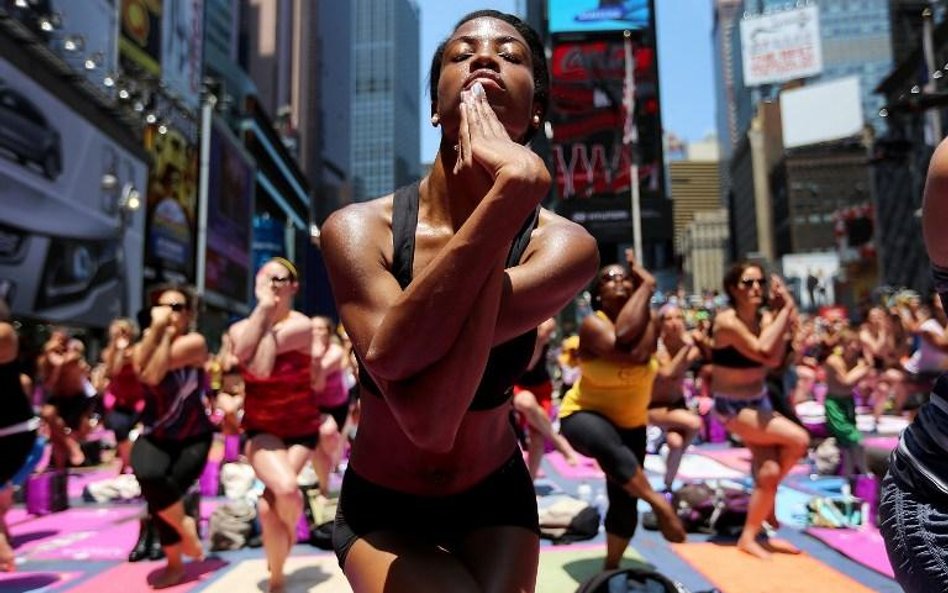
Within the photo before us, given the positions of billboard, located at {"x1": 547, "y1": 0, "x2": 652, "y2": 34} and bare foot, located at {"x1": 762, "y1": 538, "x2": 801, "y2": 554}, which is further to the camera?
billboard, located at {"x1": 547, "y1": 0, "x2": 652, "y2": 34}

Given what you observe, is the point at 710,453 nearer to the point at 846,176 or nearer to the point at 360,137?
the point at 846,176

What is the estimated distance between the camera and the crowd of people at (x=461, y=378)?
→ 1366mm

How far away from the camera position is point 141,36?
32156 mm

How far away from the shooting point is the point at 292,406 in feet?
16.0

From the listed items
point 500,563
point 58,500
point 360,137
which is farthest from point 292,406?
point 360,137

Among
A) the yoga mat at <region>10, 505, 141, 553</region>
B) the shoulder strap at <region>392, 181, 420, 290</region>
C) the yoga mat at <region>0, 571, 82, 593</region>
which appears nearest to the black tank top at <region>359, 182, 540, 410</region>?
the shoulder strap at <region>392, 181, 420, 290</region>

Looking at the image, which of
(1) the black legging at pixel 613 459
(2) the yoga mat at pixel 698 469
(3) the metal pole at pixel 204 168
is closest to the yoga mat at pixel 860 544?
(1) the black legging at pixel 613 459

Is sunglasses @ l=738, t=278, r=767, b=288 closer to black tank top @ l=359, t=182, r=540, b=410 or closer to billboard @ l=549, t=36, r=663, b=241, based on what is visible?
black tank top @ l=359, t=182, r=540, b=410

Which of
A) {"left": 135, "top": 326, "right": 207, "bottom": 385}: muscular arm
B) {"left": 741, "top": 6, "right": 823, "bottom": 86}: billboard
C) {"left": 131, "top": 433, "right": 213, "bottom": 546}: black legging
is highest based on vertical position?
{"left": 741, "top": 6, "right": 823, "bottom": 86}: billboard

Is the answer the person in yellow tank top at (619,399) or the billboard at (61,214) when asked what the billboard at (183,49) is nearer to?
the billboard at (61,214)

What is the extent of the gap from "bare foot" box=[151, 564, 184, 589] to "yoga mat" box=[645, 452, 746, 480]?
573 centimetres

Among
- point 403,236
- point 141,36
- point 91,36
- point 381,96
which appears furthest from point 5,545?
point 381,96

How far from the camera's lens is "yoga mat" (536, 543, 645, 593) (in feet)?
16.0

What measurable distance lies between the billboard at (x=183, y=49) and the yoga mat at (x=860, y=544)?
35.0 m
